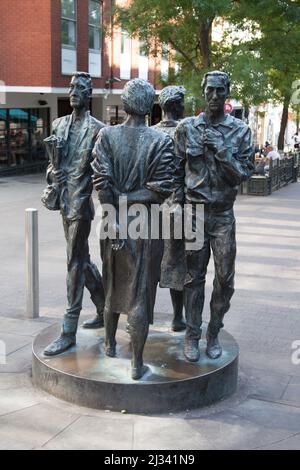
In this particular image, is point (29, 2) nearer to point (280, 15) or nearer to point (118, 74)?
point (118, 74)

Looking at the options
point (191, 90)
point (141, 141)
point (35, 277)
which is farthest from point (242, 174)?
point (191, 90)

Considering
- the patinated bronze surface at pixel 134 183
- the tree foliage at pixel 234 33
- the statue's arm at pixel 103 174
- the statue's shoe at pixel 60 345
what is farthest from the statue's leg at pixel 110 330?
the tree foliage at pixel 234 33

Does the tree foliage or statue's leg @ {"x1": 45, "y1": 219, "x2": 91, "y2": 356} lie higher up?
the tree foliage

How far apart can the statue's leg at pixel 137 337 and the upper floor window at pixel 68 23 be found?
64.3ft

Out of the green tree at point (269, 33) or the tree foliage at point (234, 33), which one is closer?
the tree foliage at point (234, 33)

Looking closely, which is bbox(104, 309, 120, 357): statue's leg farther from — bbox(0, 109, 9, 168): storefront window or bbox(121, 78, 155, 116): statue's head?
bbox(0, 109, 9, 168): storefront window

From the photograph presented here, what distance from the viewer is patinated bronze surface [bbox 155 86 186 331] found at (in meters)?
5.38

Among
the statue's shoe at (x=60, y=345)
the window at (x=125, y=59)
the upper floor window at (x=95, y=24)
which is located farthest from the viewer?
the window at (x=125, y=59)

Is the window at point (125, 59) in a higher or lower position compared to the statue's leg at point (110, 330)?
higher

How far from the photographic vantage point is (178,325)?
232 inches

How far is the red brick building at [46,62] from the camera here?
2162cm

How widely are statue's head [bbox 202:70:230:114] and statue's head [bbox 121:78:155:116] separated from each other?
482mm

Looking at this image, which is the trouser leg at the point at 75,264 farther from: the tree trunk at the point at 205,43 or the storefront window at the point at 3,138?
the storefront window at the point at 3,138

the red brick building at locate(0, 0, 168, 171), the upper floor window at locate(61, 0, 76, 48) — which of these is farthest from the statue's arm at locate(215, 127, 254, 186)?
the upper floor window at locate(61, 0, 76, 48)
